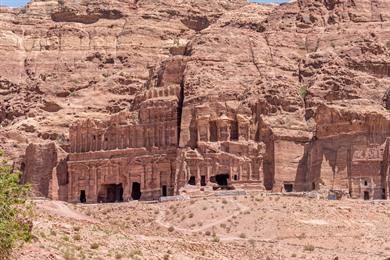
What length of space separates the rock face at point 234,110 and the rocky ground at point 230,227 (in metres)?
8.53

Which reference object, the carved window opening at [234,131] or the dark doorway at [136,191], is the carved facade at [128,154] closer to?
the dark doorway at [136,191]

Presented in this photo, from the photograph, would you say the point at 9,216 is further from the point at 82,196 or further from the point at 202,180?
the point at 82,196

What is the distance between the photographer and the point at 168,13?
142000mm

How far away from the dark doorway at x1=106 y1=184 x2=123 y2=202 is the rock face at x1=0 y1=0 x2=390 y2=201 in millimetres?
135

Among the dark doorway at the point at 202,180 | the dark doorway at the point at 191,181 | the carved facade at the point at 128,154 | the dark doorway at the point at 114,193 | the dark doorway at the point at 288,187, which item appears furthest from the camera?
the dark doorway at the point at 114,193

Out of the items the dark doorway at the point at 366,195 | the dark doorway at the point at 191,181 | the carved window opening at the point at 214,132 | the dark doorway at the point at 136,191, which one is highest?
the carved window opening at the point at 214,132

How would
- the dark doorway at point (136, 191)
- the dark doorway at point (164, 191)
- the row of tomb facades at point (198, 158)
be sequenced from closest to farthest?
the row of tomb facades at point (198, 158)
the dark doorway at point (164, 191)
the dark doorway at point (136, 191)

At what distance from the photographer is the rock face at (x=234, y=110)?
3863 inches

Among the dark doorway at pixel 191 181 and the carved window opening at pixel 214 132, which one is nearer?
the dark doorway at pixel 191 181

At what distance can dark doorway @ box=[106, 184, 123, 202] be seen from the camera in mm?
109812

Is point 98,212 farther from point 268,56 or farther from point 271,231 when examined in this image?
point 268,56

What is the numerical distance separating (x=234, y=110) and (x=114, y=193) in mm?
17735

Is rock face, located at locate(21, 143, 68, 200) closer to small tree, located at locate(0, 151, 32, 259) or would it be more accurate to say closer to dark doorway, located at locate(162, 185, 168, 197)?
dark doorway, located at locate(162, 185, 168, 197)

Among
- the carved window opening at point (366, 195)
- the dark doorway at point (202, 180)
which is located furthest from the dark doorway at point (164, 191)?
the carved window opening at point (366, 195)
